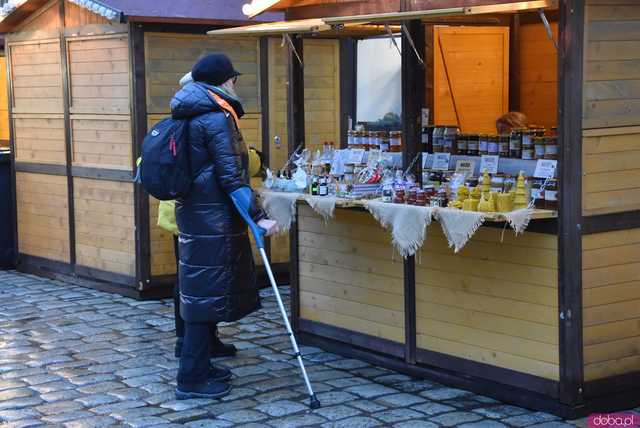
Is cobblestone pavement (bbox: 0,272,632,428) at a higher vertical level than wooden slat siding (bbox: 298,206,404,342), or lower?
lower

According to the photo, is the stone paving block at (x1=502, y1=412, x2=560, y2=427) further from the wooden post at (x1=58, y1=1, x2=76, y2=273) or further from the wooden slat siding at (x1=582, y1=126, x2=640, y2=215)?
the wooden post at (x1=58, y1=1, x2=76, y2=273)

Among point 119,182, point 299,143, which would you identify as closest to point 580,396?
point 299,143

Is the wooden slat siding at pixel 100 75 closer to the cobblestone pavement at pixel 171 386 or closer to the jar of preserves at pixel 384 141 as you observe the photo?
the cobblestone pavement at pixel 171 386

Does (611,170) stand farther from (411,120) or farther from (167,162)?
(167,162)

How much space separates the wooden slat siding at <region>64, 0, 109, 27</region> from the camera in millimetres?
9188

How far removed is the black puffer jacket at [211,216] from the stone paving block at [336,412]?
2.48 ft

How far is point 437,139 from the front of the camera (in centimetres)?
677

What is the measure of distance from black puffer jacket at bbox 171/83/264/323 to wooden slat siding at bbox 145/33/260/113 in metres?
2.92

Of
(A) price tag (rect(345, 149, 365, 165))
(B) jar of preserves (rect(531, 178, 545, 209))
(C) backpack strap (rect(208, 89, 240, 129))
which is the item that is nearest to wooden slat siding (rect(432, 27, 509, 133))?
(A) price tag (rect(345, 149, 365, 165))

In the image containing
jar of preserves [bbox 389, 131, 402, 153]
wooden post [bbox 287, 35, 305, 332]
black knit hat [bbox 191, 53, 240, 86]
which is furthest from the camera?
wooden post [bbox 287, 35, 305, 332]

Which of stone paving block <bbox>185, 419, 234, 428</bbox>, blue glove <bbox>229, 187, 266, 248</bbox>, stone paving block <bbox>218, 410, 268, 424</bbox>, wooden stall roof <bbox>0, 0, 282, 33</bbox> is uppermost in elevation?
wooden stall roof <bbox>0, 0, 282, 33</bbox>

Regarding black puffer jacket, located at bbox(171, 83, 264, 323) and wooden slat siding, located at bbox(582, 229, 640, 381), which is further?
black puffer jacket, located at bbox(171, 83, 264, 323)

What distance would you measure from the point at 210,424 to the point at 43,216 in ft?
17.6

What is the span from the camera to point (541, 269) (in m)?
5.54
